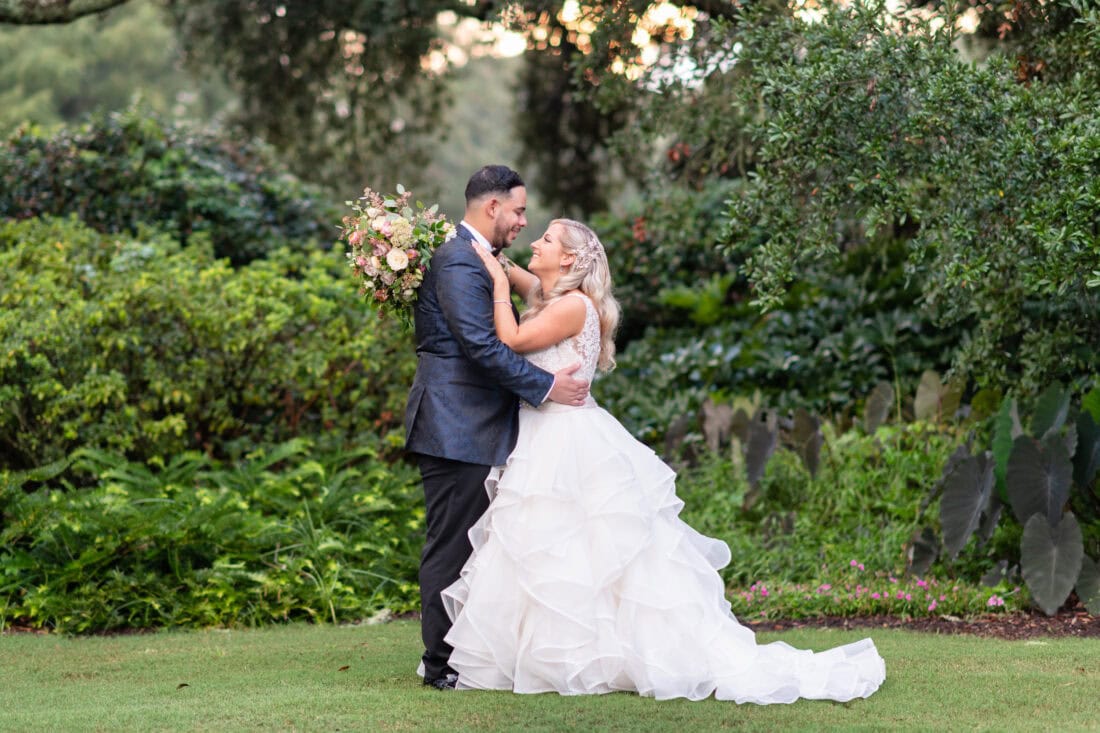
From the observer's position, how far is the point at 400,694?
184 inches

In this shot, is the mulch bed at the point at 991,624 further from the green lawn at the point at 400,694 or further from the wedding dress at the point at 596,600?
the wedding dress at the point at 596,600

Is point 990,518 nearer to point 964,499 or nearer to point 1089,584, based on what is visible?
point 964,499

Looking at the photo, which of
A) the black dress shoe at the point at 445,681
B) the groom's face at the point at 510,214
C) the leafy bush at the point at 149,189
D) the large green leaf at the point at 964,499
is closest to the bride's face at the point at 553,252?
the groom's face at the point at 510,214

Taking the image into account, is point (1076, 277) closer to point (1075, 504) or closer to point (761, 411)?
point (1075, 504)

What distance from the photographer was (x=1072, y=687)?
4613mm

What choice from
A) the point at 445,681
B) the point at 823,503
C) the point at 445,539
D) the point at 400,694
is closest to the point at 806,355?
the point at 823,503

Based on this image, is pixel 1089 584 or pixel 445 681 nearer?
pixel 445 681

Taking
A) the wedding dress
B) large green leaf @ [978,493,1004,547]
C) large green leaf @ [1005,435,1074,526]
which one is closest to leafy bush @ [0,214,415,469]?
the wedding dress

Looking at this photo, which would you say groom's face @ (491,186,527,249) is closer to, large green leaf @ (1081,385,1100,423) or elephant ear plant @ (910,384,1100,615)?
elephant ear plant @ (910,384,1100,615)

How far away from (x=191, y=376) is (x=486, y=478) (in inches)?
147

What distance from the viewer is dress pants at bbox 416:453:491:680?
4.85m

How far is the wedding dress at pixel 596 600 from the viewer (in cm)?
461

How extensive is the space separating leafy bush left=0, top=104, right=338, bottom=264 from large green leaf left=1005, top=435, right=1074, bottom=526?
6873 millimetres

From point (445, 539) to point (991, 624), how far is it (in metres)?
2.94
